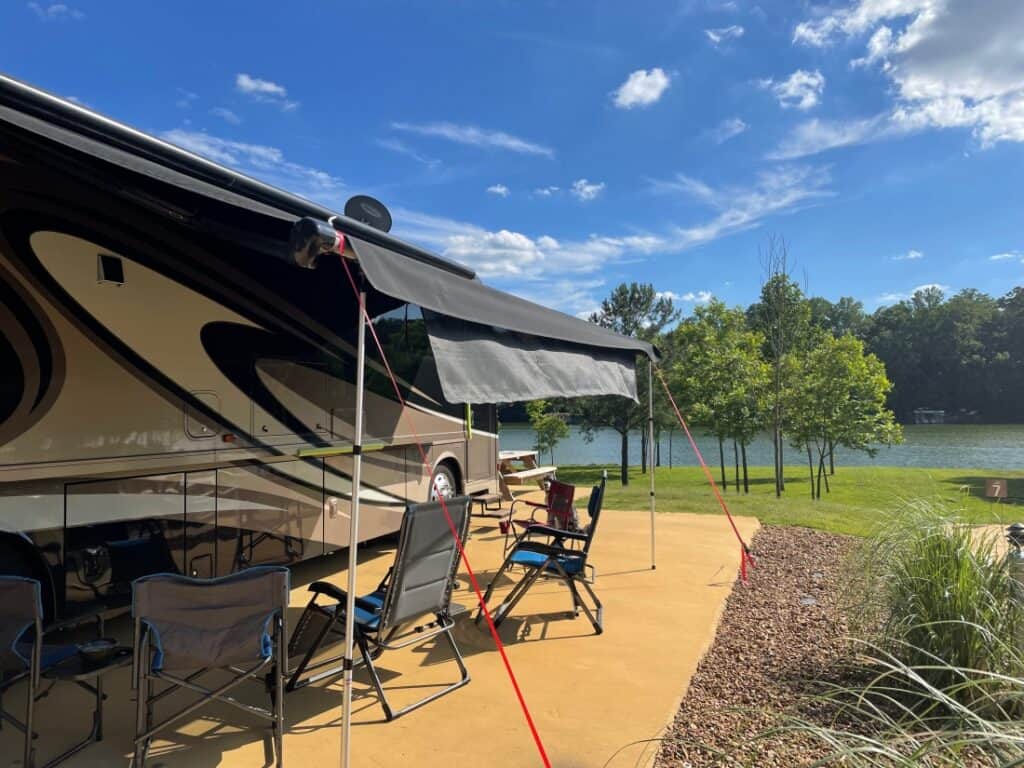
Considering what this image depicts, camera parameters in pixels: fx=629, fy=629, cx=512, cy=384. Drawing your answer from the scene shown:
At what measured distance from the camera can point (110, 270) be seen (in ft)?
12.3

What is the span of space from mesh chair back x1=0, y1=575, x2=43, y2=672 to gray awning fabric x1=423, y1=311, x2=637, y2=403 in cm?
187

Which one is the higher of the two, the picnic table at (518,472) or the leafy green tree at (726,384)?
the leafy green tree at (726,384)

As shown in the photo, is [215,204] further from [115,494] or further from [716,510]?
[716,510]

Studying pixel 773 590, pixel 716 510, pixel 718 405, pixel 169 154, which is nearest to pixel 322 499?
pixel 169 154

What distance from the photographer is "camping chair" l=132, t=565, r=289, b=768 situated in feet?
8.20

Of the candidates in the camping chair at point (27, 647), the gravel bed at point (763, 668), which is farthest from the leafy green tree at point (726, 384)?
the camping chair at point (27, 647)

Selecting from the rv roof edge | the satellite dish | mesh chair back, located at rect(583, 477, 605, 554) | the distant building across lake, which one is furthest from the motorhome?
the distant building across lake

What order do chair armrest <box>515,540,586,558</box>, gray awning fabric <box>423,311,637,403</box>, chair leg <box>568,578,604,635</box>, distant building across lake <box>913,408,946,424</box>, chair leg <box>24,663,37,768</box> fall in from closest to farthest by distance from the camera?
chair leg <box>24,663,37,768</box> < gray awning fabric <box>423,311,637,403</box> < chair leg <box>568,578,604,635</box> < chair armrest <box>515,540,586,558</box> < distant building across lake <box>913,408,946,424</box>

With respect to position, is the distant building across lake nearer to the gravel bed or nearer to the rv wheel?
the gravel bed

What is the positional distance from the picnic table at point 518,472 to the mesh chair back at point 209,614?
5724 millimetres

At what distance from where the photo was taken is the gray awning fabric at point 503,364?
9.45 ft

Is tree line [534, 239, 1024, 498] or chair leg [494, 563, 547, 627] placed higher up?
tree line [534, 239, 1024, 498]

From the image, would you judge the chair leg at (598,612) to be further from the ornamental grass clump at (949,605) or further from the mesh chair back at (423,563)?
the ornamental grass clump at (949,605)

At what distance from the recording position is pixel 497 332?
132 inches
